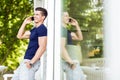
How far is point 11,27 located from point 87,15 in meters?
4.73

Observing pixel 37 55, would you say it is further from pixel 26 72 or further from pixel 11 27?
pixel 11 27

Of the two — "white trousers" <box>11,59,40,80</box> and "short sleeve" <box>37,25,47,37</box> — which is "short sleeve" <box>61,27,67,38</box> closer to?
"short sleeve" <box>37,25,47,37</box>

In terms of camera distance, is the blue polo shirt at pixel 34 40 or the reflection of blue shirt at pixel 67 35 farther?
the blue polo shirt at pixel 34 40

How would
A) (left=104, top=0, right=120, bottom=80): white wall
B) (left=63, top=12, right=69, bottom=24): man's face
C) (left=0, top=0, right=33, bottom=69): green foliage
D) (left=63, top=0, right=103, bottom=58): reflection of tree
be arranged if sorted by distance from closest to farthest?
(left=104, top=0, right=120, bottom=80): white wall → (left=63, top=0, right=103, bottom=58): reflection of tree → (left=63, top=12, right=69, bottom=24): man's face → (left=0, top=0, right=33, bottom=69): green foliage

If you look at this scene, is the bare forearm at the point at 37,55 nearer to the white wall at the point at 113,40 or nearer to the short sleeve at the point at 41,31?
the short sleeve at the point at 41,31

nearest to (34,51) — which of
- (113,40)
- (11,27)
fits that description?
(113,40)

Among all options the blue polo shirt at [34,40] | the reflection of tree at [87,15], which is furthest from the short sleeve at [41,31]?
the reflection of tree at [87,15]

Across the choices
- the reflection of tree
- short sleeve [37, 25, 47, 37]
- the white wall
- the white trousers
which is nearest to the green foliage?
the white trousers

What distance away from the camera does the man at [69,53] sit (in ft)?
8.04

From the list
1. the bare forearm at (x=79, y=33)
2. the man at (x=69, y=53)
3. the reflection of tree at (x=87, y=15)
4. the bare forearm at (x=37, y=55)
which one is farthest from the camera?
the bare forearm at (x=37, y=55)

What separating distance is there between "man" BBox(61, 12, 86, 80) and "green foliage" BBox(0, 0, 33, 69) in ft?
14.0

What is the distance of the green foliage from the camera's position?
22.3 ft

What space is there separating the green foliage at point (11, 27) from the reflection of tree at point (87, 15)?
4404mm

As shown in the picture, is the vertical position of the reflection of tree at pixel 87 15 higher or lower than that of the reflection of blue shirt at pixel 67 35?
higher
